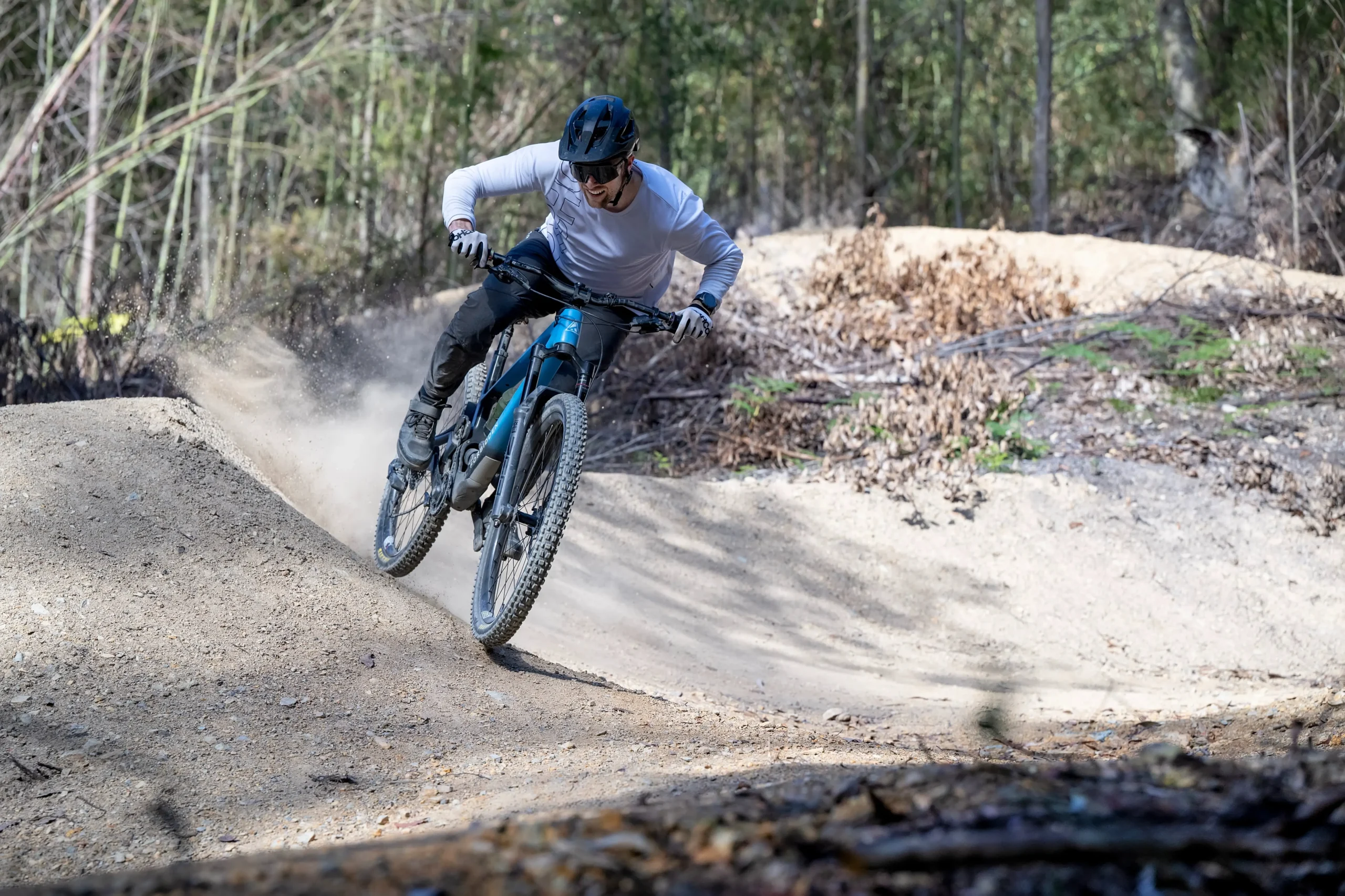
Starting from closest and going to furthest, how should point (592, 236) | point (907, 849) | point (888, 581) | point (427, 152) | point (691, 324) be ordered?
1. point (907, 849)
2. point (691, 324)
3. point (592, 236)
4. point (888, 581)
5. point (427, 152)

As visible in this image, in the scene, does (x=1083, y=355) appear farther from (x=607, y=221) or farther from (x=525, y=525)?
(x=525, y=525)

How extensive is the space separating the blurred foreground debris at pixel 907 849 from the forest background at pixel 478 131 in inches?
309

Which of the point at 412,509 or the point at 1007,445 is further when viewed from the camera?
the point at 1007,445

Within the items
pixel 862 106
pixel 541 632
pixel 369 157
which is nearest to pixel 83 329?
pixel 541 632

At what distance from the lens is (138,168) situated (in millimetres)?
18625

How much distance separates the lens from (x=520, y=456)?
17.9 ft

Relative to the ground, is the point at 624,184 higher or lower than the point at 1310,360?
higher

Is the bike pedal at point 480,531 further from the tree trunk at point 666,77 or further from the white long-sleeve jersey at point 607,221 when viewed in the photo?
the tree trunk at point 666,77

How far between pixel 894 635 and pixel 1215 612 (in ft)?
7.17

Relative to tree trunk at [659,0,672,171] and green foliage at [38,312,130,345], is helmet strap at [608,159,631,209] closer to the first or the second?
green foliage at [38,312,130,345]

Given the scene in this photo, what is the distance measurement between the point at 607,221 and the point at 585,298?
40 centimetres

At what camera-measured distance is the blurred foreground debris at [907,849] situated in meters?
1.94

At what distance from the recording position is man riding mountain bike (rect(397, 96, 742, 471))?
5070 millimetres

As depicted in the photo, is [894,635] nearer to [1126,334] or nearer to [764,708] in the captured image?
[764,708]
